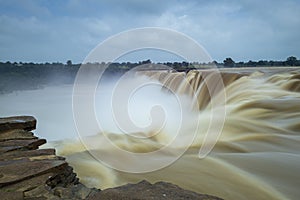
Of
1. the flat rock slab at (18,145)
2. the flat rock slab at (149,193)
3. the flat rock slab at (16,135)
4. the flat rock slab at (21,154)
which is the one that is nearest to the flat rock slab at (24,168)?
the flat rock slab at (21,154)

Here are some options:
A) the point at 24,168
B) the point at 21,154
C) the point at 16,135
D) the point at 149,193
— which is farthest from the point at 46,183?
the point at 16,135

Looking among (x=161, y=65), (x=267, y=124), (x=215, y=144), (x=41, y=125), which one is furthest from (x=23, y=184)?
(x=161, y=65)

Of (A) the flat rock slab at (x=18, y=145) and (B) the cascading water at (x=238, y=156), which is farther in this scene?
(B) the cascading water at (x=238, y=156)

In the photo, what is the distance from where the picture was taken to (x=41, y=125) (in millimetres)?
10141

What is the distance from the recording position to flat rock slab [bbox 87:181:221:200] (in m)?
1.31

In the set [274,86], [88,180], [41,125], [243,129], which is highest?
[274,86]

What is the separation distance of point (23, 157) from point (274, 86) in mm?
6956

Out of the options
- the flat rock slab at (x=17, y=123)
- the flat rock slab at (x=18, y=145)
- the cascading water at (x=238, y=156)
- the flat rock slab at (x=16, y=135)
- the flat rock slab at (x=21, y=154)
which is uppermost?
the flat rock slab at (x=17, y=123)

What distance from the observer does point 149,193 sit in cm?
135

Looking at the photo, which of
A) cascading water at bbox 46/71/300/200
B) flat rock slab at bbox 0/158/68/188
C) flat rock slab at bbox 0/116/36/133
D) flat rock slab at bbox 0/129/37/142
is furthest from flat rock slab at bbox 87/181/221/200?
flat rock slab at bbox 0/116/36/133

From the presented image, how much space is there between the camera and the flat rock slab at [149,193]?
131 cm

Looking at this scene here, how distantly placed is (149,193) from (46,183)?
28.7 inches

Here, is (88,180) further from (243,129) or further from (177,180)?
(243,129)

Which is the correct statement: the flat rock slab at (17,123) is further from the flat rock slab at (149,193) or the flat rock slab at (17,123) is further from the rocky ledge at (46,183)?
the flat rock slab at (149,193)
